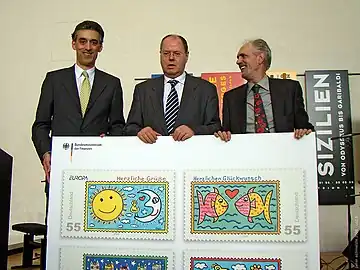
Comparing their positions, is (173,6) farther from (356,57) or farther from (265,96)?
(265,96)

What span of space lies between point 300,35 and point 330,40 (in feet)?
1.04

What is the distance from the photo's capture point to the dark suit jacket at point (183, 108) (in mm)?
2252

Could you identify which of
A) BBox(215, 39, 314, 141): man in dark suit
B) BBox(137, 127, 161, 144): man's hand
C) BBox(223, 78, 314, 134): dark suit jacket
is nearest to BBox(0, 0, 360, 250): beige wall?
BBox(215, 39, 314, 141): man in dark suit

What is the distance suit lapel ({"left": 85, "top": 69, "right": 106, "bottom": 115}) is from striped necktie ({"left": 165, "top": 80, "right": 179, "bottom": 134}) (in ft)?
1.22

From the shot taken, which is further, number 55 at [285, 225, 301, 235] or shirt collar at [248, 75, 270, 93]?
shirt collar at [248, 75, 270, 93]

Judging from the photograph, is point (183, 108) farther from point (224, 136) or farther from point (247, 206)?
point (247, 206)

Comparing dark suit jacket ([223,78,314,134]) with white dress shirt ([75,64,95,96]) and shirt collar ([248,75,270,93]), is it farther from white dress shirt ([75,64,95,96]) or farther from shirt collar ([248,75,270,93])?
white dress shirt ([75,64,95,96])

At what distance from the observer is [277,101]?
2383 mm

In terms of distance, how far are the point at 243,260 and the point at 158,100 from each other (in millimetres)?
913

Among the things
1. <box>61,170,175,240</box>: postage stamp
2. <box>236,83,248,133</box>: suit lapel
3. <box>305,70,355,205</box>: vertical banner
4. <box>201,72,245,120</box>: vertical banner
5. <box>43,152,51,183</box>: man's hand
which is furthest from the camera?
<box>201,72,245,120</box>: vertical banner

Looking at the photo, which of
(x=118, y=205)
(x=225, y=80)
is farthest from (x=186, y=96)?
(x=225, y=80)

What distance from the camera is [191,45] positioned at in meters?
4.70

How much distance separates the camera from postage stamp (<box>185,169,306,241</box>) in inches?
76.1

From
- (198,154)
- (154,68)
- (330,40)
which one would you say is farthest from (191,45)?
(198,154)
